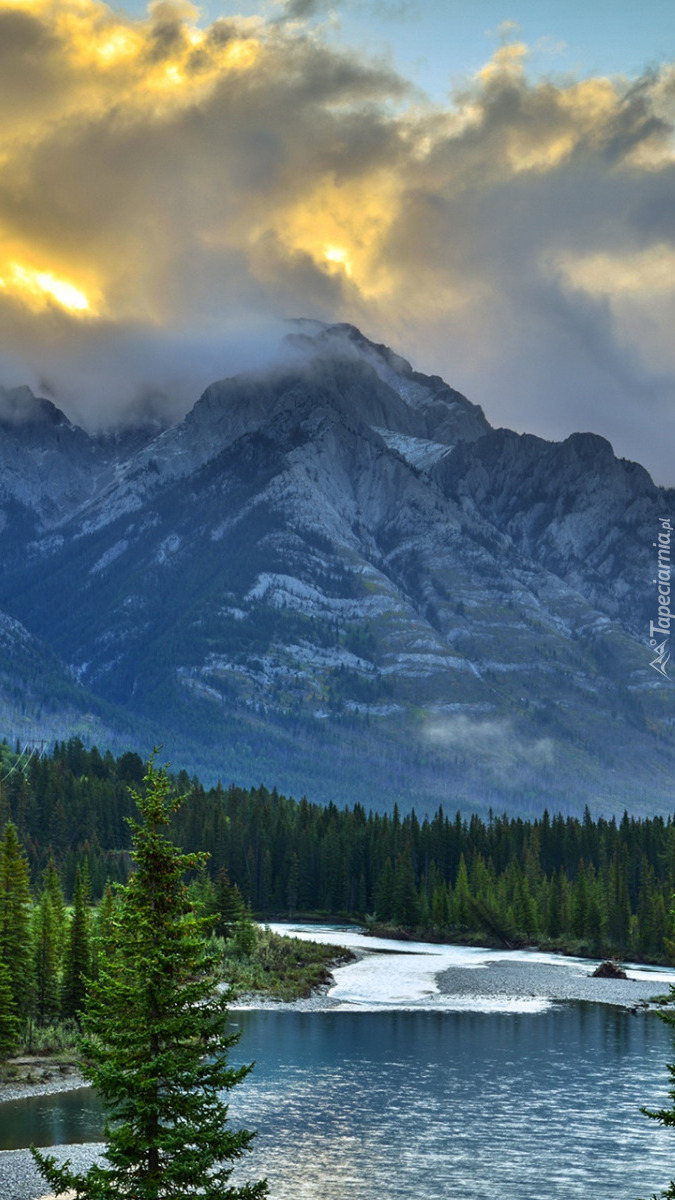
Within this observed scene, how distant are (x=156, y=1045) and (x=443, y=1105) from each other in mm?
52976

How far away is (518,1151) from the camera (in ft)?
222

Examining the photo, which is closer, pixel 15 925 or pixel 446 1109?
pixel 446 1109

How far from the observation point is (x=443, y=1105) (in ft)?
259

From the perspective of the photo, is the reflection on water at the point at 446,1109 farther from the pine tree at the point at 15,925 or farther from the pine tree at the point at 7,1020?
the pine tree at the point at 15,925

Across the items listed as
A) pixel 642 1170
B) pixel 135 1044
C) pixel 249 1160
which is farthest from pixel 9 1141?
pixel 135 1044

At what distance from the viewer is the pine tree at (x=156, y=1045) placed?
3025 centimetres

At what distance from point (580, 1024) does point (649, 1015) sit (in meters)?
11.0

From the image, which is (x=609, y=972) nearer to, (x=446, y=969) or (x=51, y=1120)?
(x=446, y=969)

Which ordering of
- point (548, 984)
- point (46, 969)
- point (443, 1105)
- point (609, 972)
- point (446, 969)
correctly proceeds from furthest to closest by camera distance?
point (446, 969) → point (609, 972) → point (548, 984) → point (46, 969) → point (443, 1105)

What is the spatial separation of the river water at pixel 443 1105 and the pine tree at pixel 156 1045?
29.8 metres

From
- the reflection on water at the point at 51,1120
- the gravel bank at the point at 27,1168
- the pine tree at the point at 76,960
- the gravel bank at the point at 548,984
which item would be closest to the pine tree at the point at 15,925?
the pine tree at the point at 76,960

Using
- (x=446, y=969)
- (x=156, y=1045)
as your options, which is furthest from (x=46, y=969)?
(x=446, y=969)

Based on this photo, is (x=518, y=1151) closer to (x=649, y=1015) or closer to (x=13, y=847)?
(x=13, y=847)

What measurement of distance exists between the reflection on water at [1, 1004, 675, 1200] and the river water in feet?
0.50
